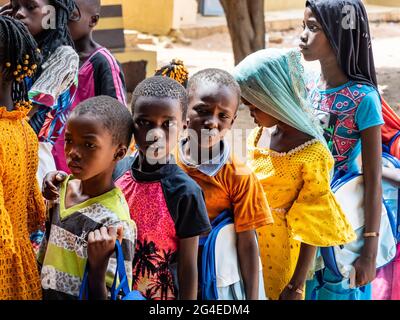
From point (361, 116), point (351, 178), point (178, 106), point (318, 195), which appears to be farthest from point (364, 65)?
point (178, 106)

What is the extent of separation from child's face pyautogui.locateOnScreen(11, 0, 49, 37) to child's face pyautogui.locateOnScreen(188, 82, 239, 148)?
85 centimetres

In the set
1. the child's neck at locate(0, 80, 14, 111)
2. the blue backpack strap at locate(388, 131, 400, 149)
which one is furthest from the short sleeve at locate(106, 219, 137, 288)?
the blue backpack strap at locate(388, 131, 400, 149)

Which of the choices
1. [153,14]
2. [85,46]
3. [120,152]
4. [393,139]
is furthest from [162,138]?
[153,14]

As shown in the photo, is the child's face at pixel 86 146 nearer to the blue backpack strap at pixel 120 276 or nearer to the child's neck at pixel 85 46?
the blue backpack strap at pixel 120 276

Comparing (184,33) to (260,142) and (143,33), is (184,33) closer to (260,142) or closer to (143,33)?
(143,33)

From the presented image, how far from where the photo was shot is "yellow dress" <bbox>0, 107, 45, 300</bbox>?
2.04 metres

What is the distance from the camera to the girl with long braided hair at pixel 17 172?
2.06 m

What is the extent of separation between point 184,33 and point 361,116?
11.3 m

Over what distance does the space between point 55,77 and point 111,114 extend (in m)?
0.81

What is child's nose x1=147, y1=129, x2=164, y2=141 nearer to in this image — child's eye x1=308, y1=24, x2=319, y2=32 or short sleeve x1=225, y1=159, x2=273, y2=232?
short sleeve x1=225, y1=159, x2=273, y2=232

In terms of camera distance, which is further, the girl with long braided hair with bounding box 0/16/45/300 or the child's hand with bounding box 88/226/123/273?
the girl with long braided hair with bounding box 0/16/45/300

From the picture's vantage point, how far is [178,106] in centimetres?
218

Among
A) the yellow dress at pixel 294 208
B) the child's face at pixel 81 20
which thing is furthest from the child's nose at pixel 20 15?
the yellow dress at pixel 294 208

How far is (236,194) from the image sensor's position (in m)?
2.36
